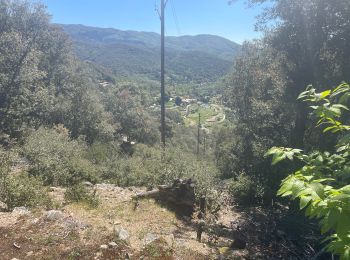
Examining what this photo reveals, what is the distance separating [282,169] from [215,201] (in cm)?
311

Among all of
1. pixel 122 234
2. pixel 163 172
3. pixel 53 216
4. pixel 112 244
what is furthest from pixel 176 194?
pixel 112 244

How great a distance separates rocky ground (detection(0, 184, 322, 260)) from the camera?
6.41 meters

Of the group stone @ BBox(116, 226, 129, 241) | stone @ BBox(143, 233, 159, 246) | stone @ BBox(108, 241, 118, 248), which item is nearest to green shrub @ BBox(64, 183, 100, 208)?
stone @ BBox(116, 226, 129, 241)

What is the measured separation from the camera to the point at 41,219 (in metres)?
7.33

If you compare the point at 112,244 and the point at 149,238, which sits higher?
the point at 112,244

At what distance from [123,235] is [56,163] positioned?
20.6 feet

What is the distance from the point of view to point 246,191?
598 inches

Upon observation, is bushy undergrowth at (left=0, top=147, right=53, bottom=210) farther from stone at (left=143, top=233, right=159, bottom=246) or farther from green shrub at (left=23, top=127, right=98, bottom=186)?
stone at (left=143, top=233, right=159, bottom=246)

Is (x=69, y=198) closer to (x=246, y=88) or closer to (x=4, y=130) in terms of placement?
(x=4, y=130)

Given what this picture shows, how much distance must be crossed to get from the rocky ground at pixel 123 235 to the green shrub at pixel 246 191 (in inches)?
143

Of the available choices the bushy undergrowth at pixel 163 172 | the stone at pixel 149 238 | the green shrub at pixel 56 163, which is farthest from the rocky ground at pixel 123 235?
the bushy undergrowth at pixel 163 172

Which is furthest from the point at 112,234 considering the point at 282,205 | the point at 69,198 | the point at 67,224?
the point at 282,205

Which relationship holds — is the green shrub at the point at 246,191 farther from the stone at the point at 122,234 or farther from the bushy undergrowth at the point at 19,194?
the bushy undergrowth at the point at 19,194

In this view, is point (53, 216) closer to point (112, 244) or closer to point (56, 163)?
point (112, 244)
